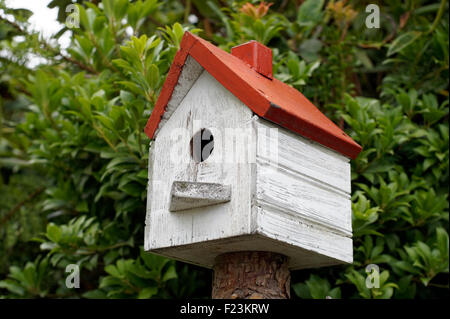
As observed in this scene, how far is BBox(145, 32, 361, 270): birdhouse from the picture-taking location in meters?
1.97

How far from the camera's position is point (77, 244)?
9.72ft

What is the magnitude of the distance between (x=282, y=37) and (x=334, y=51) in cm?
31

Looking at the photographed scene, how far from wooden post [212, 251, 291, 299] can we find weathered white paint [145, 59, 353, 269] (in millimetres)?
49

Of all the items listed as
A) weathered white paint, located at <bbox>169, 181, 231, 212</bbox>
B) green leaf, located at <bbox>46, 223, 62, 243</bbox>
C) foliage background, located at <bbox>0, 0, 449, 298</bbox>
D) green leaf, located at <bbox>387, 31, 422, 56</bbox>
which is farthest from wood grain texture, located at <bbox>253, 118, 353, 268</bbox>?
green leaf, located at <bbox>387, 31, 422, 56</bbox>

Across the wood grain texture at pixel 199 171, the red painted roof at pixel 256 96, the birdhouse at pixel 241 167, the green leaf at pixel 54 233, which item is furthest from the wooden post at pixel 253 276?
the green leaf at pixel 54 233

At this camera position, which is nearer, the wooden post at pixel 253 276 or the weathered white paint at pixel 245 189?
the weathered white paint at pixel 245 189

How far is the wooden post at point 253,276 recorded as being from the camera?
2160mm

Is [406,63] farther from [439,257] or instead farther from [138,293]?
[138,293]

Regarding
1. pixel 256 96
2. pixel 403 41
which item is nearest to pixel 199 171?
pixel 256 96

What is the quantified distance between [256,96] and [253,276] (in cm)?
64

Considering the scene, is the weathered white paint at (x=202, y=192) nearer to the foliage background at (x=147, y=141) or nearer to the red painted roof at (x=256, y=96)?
the red painted roof at (x=256, y=96)

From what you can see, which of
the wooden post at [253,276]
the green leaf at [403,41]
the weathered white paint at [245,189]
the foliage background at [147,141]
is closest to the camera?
the weathered white paint at [245,189]

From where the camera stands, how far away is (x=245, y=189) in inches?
Answer: 76.5

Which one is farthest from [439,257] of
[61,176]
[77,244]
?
[61,176]
